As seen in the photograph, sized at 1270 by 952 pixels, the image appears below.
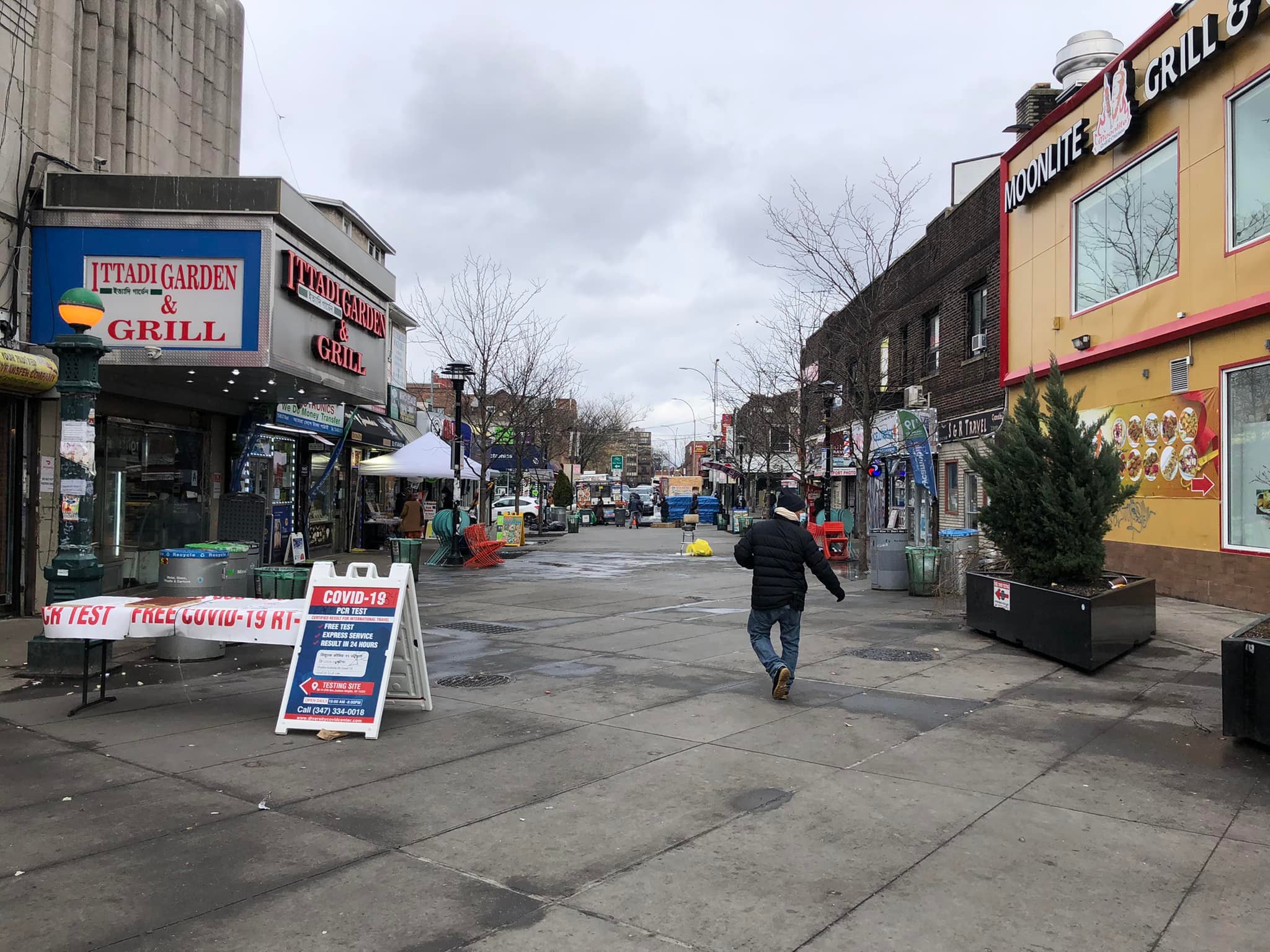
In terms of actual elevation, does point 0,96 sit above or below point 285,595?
above

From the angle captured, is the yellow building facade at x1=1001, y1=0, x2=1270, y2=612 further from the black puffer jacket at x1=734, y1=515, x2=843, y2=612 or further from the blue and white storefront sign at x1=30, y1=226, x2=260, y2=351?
the blue and white storefront sign at x1=30, y1=226, x2=260, y2=351

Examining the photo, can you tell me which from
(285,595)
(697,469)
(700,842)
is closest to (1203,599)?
(700,842)

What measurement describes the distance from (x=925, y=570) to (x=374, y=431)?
47.2 feet

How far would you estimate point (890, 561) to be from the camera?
16141mm

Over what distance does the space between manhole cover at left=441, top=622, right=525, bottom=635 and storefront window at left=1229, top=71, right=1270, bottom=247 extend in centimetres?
1081

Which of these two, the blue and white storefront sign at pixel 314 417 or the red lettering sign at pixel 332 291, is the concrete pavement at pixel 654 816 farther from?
the blue and white storefront sign at pixel 314 417

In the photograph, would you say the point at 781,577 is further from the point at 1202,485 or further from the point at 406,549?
the point at 406,549

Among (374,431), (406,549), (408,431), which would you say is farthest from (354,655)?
(408,431)

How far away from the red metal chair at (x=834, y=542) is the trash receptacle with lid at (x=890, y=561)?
20.4 feet

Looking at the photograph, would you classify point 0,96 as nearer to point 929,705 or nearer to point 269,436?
point 269,436

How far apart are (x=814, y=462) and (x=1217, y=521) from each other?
23.1m

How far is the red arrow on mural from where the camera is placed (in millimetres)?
12961

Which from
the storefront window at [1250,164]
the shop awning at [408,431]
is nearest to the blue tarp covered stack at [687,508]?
the shop awning at [408,431]

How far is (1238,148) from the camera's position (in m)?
12.6
